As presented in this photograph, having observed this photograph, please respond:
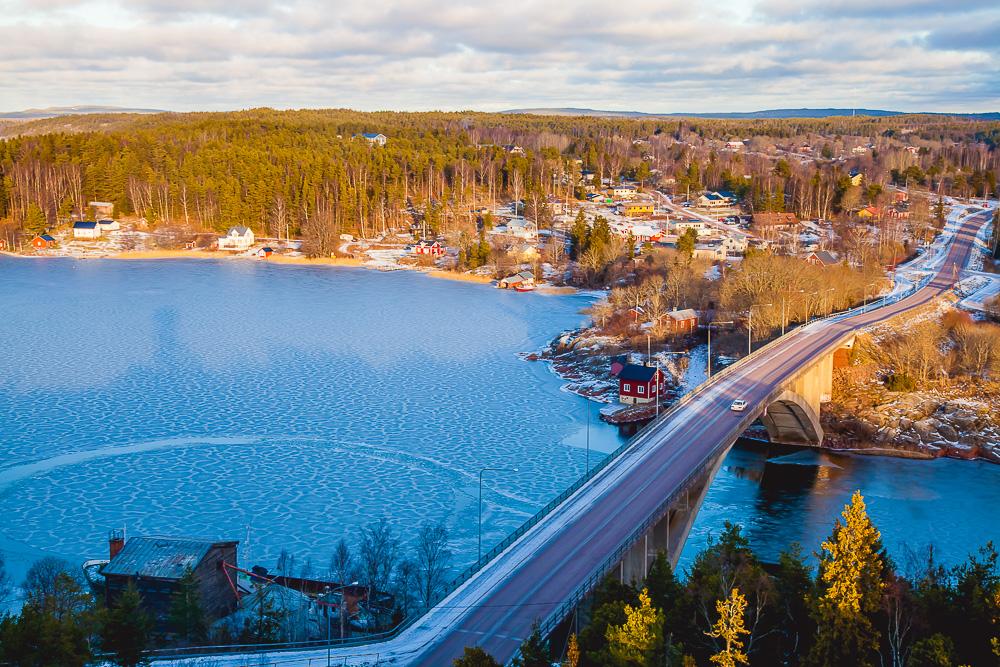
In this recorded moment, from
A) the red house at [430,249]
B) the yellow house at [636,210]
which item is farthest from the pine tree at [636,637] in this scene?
the yellow house at [636,210]

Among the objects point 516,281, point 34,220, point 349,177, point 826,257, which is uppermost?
point 349,177

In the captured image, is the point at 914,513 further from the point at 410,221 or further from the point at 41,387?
the point at 410,221

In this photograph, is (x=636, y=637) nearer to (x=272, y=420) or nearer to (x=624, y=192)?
(x=272, y=420)

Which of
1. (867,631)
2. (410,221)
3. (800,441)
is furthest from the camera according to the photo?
(410,221)

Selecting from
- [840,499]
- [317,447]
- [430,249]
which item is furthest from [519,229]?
[840,499]

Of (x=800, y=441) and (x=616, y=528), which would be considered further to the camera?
(x=800, y=441)

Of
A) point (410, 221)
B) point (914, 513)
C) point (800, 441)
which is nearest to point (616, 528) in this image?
point (914, 513)

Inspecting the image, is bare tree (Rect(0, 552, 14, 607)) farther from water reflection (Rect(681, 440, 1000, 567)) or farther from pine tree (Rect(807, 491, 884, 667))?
pine tree (Rect(807, 491, 884, 667))
